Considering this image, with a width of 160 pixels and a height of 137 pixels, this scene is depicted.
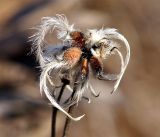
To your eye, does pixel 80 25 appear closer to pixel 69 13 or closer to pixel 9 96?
pixel 69 13

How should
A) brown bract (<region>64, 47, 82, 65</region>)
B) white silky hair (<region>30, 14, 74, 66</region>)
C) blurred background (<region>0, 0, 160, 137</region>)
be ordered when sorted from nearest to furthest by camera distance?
brown bract (<region>64, 47, 82, 65</region>)
white silky hair (<region>30, 14, 74, 66</region>)
blurred background (<region>0, 0, 160, 137</region>)

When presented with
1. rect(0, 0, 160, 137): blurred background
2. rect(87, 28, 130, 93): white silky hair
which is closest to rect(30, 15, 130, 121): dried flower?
rect(87, 28, 130, 93): white silky hair

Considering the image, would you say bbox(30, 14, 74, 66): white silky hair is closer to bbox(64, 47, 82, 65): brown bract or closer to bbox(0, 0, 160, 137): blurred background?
bbox(64, 47, 82, 65): brown bract

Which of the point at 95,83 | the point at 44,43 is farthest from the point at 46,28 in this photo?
the point at 95,83

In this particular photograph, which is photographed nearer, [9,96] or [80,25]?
[9,96]

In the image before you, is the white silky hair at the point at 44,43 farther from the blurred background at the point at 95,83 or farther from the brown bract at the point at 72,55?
the blurred background at the point at 95,83

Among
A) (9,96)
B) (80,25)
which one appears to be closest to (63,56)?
(9,96)

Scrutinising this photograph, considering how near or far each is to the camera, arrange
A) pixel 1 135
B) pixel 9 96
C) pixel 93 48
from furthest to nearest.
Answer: pixel 9 96 → pixel 1 135 → pixel 93 48

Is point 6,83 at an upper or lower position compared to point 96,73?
lower
